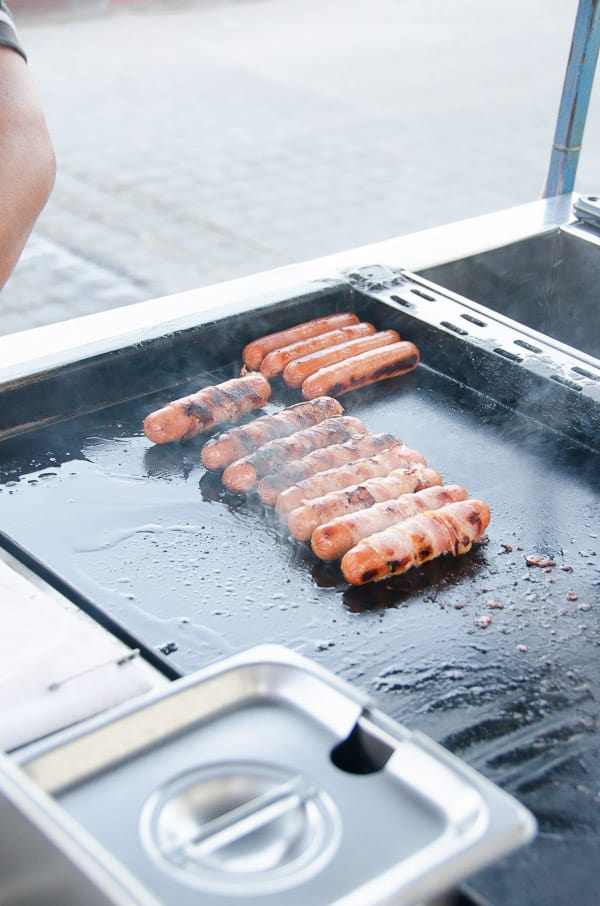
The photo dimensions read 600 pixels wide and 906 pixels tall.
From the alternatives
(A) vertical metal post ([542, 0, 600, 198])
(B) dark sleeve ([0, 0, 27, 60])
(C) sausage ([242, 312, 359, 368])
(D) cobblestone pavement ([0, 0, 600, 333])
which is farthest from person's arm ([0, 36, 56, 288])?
(D) cobblestone pavement ([0, 0, 600, 333])

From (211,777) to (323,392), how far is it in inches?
91.9

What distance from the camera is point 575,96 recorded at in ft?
16.0

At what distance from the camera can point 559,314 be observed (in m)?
4.88

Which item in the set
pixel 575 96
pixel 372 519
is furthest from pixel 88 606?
pixel 575 96

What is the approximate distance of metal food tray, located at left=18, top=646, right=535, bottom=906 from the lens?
144cm

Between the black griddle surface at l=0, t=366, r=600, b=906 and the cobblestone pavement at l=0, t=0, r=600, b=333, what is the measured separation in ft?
14.7

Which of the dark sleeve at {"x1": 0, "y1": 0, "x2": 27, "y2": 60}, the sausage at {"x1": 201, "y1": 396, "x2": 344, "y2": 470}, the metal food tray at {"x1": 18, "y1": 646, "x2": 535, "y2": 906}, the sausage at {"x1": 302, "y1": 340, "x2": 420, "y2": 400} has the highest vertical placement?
the dark sleeve at {"x1": 0, "y1": 0, "x2": 27, "y2": 60}

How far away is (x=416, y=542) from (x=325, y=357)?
1.19 meters

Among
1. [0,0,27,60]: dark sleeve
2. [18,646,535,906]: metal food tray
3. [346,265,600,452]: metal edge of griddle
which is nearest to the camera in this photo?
[18,646,535,906]: metal food tray

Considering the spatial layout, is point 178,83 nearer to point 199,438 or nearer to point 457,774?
point 199,438

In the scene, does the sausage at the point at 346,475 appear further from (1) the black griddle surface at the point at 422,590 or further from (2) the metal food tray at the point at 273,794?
(2) the metal food tray at the point at 273,794

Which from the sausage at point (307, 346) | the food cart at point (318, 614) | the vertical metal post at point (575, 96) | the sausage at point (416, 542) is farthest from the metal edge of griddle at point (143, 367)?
the vertical metal post at point (575, 96)

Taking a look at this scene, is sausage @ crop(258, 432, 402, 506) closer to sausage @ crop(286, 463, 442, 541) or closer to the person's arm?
sausage @ crop(286, 463, 442, 541)

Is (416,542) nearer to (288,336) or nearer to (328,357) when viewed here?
(328,357)
